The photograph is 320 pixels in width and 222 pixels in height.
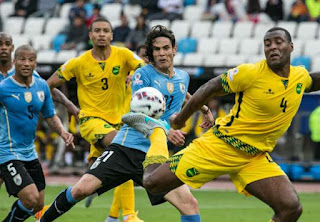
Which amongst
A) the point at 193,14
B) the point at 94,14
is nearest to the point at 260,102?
the point at 94,14

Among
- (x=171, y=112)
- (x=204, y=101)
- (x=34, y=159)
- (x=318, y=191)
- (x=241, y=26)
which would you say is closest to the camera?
(x=204, y=101)

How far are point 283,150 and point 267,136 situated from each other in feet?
36.6

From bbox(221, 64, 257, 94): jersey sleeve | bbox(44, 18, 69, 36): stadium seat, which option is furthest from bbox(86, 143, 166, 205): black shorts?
bbox(44, 18, 69, 36): stadium seat

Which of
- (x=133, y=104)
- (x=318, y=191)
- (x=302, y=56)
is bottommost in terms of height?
(x=318, y=191)

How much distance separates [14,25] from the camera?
2212 centimetres

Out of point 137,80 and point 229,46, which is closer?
point 137,80

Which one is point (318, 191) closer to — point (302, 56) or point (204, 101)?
point (302, 56)

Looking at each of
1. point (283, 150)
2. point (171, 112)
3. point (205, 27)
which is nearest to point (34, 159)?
point (171, 112)

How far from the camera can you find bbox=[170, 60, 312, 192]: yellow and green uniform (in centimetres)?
747

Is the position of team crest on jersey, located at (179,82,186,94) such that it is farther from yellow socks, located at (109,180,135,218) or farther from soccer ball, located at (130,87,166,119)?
yellow socks, located at (109,180,135,218)

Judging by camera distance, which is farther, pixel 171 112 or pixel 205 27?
pixel 205 27

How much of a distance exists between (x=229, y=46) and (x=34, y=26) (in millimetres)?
5609

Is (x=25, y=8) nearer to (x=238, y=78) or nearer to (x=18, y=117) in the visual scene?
(x=18, y=117)

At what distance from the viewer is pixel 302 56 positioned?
727 inches
